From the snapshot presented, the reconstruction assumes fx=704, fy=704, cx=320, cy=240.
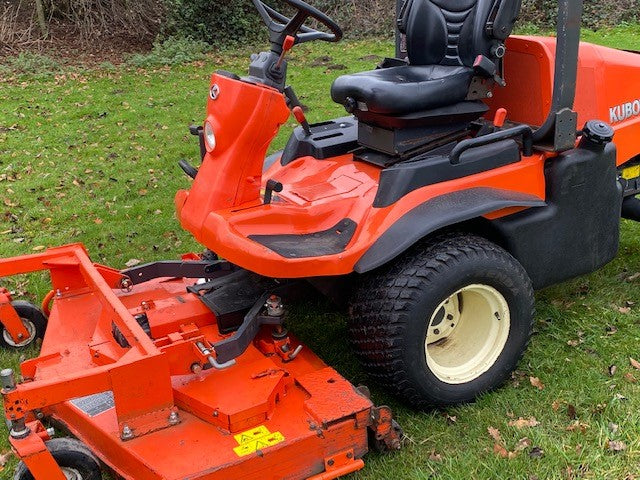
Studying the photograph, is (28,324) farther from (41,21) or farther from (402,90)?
(41,21)

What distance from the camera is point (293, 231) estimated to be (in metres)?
2.97

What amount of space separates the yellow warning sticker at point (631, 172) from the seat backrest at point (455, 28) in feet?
3.82

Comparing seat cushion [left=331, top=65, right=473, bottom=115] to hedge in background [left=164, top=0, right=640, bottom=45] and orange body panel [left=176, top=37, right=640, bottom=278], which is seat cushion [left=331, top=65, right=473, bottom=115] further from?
hedge in background [left=164, top=0, right=640, bottom=45]

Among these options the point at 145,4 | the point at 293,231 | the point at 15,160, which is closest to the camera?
the point at 293,231

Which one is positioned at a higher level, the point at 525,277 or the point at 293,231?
the point at 293,231

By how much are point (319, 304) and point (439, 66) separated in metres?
1.45

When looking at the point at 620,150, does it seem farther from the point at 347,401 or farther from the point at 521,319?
the point at 347,401

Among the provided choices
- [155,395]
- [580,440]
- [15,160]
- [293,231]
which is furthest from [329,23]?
[15,160]

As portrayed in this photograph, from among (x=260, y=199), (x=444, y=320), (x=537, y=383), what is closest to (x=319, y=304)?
(x=444, y=320)

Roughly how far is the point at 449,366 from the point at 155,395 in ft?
4.26

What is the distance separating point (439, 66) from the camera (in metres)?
3.44

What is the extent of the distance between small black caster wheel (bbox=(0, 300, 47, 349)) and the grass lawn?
7cm

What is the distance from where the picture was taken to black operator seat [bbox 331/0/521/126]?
10.1 feet

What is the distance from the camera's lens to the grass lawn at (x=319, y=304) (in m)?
2.84
